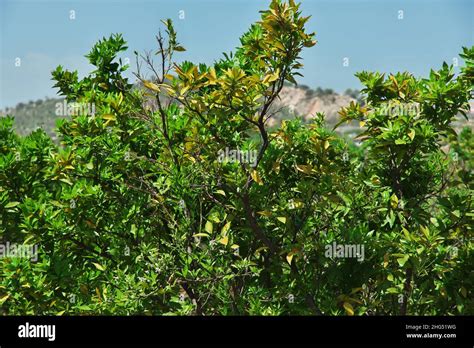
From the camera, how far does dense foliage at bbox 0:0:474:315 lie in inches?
198

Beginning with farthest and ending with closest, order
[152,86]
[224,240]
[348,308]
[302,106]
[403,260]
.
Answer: [302,106] → [152,86] → [348,308] → [224,240] → [403,260]

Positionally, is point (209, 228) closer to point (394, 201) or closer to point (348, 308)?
point (348, 308)

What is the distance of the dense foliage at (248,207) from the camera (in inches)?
198

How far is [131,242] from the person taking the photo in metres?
5.52

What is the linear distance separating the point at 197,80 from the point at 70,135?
150 centimetres

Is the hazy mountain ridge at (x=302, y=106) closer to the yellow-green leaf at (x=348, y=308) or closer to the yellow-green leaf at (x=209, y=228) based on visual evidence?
the yellow-green leaf at (x=209, y=228)

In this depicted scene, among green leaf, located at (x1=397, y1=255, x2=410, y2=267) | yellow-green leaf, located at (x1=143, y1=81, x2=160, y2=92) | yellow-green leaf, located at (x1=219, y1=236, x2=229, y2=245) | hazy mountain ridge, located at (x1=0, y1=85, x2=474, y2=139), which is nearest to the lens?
green leaf, located at (x1=397, y1=255, x2=410, y2=267)

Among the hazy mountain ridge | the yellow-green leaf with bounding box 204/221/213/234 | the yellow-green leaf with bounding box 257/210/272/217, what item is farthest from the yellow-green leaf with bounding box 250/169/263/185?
the hazy mountain ridge

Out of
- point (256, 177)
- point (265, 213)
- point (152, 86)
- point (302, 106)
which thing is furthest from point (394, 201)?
point (302, 106)

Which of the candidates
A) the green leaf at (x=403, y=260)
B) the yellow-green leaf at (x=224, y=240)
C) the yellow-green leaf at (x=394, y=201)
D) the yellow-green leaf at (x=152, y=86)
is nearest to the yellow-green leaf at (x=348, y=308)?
the green leaf at (x=403, y=260)

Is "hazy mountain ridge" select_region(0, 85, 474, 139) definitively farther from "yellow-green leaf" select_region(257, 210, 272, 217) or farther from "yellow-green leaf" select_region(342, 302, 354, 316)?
"yellow-green leaf" select_region(342, 302, 354, 316)

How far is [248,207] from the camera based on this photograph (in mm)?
5094

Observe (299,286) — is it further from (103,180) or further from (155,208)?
(103,180)
